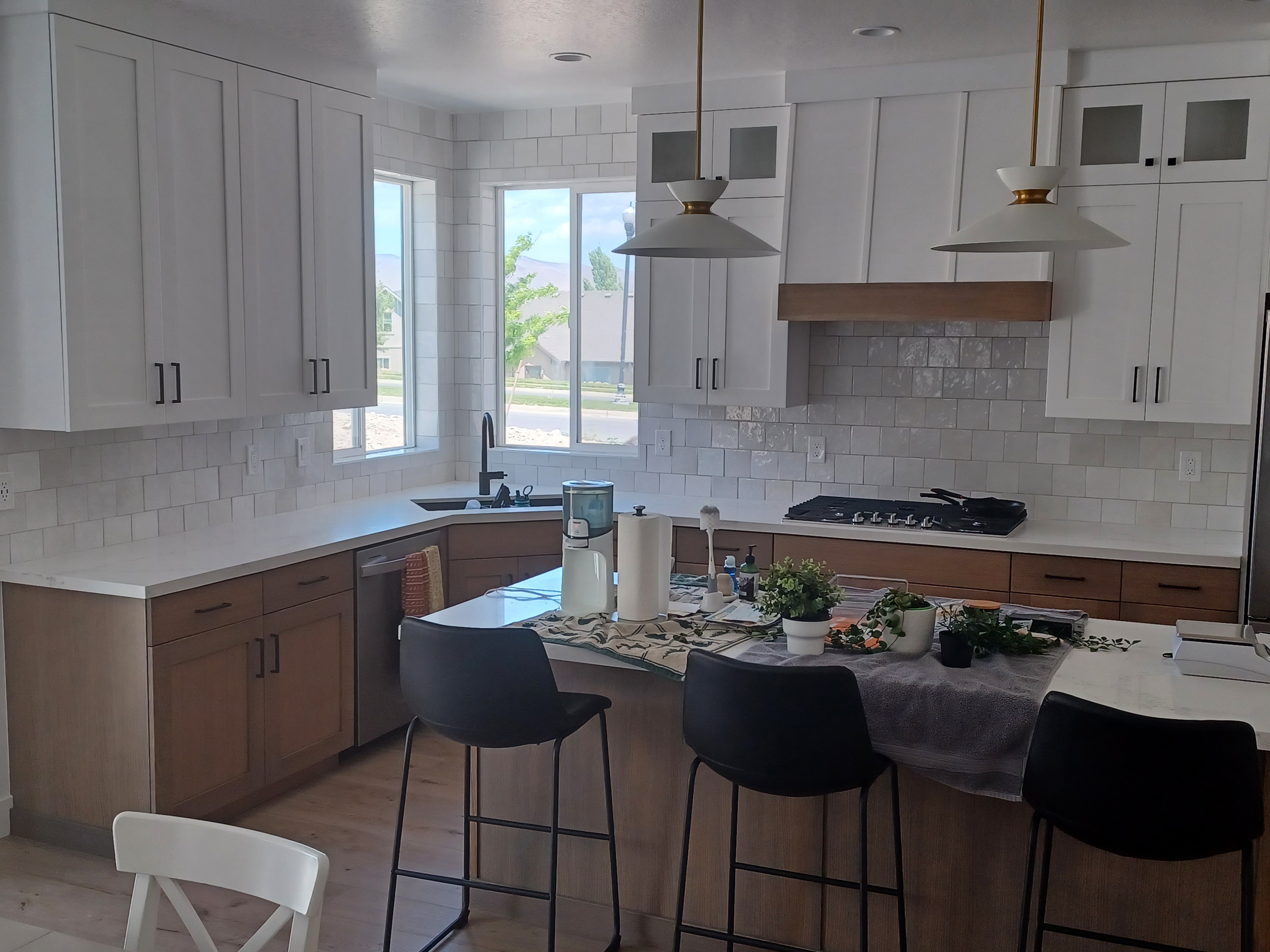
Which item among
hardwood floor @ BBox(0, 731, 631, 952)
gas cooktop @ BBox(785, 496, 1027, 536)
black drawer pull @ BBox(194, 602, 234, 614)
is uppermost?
gas cooktop @ BBox(785, 496, 1027, 536)

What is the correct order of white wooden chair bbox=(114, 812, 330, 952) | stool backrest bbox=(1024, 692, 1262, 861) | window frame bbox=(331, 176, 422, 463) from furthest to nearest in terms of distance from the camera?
1. window frame bbox=(331, 176, 422, 463)
2. stool backrest bbox=(1024, 692, 1262, 861)
3. white wooden chair bbox=(114, 812, 330, 952)

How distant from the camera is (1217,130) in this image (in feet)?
13.8

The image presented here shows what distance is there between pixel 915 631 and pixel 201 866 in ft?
5.56

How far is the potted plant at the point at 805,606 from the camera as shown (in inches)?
108

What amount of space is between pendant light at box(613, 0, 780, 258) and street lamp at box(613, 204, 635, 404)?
266cm

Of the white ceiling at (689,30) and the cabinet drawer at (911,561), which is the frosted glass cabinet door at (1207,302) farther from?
the cabinet drawer at (911,561)

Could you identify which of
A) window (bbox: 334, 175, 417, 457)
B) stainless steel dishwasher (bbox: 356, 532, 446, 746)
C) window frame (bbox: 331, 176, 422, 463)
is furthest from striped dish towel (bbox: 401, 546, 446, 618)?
window frame (bbox: 331, 176, 422, 463)

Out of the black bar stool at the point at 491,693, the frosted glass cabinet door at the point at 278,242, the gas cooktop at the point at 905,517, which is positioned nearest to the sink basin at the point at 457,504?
the frosted glass cabinet door at the point at 278,242

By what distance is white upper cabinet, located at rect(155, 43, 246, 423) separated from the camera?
3.82m

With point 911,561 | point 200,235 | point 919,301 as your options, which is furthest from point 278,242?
point 911,561

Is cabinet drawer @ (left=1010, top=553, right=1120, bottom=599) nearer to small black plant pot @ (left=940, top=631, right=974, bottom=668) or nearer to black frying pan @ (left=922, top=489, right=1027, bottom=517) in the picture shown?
black frying pan @ (left=922, top=489, right=1027, bottom=517)

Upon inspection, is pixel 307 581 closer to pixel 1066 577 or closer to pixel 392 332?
pixel 392 332

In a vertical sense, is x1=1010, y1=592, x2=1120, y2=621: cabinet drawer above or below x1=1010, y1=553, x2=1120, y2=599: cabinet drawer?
below

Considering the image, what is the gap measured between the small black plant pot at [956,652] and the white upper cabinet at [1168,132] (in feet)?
7.64
